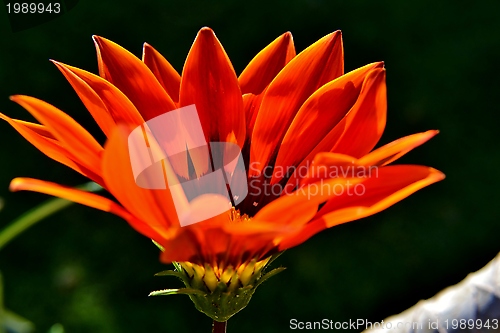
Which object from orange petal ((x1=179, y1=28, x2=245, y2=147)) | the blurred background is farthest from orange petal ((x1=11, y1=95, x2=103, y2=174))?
the blurred background

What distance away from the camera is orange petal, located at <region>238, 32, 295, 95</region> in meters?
0.50

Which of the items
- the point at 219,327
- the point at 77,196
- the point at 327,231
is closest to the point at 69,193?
the point at 77,196

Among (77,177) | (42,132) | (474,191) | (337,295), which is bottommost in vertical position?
(337,295)

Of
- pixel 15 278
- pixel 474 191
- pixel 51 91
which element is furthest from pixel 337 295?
pixel 51 91

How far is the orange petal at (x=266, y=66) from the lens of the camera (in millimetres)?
501

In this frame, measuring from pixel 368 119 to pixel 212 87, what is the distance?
0.37ft

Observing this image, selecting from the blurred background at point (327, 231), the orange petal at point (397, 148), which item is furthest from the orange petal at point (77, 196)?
the blurred background at point (327, 231)

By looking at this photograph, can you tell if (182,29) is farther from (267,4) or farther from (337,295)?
(337,295)

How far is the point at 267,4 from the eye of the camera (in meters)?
1.66

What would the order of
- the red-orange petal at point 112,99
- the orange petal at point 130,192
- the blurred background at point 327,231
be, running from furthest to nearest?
the blurred background at point 327,231 → the red-orange petal at point 112,99 → the orange petal at point 130,192

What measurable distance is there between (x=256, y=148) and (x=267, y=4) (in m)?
1.22

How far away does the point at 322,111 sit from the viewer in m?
0.44

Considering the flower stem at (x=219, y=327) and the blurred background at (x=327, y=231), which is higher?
the flower stem at (x=219, y=327)

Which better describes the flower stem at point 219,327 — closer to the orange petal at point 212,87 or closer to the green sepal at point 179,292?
the green sepal at point 179,292
